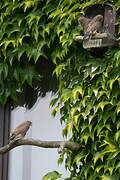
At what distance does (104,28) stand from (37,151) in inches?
41.6

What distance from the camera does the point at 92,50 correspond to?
9.47 ft

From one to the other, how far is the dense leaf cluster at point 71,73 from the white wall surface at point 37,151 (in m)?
0.14

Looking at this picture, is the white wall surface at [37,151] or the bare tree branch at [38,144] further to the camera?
the white wall surface at [37,151]

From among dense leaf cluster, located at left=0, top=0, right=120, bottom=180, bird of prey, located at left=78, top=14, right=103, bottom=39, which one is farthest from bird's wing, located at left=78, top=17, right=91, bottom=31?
dense leaf cluster, located at left=0, top=0, right=120, bottom=180

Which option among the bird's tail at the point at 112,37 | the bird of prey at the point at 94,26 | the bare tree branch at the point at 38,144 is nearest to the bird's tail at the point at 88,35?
the bird of prey at the point at 94,26

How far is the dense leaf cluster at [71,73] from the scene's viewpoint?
Result: 2713 millimetres

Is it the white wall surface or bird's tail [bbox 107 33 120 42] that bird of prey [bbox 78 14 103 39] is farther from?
the white wall surface

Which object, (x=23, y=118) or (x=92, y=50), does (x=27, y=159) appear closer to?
(x=23, y=118)

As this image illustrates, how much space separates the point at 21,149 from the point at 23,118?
232mm

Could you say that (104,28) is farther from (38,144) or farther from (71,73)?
(38,144)

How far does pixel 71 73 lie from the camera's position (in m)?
2.99

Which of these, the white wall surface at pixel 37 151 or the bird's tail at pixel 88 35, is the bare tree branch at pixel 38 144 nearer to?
the white wall surface at pixel 37 151

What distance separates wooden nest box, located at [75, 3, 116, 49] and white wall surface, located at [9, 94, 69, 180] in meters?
0.70

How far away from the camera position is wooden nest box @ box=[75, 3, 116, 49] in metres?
2.76
